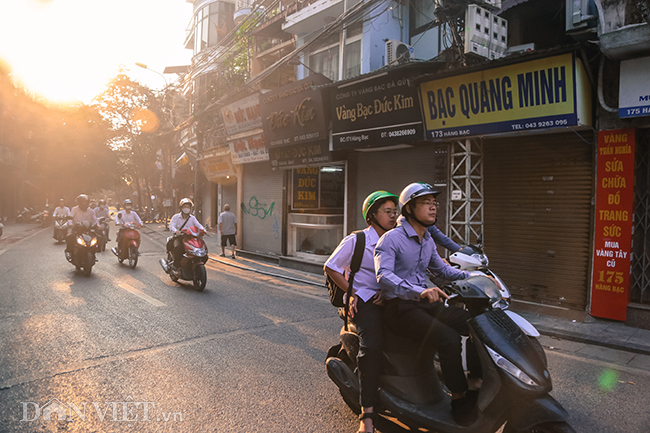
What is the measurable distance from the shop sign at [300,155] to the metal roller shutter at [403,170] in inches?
47.5

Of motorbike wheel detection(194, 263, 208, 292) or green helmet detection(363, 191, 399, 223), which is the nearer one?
green helmet detection(363, 191, 399, 223)

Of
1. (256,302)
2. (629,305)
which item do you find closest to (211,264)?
(256,302)

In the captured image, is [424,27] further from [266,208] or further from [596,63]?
[266,208]

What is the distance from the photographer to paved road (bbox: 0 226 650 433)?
3.61 meters

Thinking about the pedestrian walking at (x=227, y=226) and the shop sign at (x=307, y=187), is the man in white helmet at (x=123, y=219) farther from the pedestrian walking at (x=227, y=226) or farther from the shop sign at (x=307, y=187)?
the shop sign at (x=307, y=187)

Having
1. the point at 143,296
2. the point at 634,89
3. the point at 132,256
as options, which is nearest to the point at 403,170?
the point at 634,89

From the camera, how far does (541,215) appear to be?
28.1 feet

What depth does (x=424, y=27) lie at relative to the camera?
11.8 metres

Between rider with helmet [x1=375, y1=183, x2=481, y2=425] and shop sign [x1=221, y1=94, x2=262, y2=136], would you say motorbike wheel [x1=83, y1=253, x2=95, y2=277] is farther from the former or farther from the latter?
rider with helmet [x1=375, y1=183, x2=481, y2=425]

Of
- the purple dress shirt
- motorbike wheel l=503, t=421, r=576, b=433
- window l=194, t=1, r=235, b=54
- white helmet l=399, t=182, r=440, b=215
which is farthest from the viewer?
window l=194, t=1, r=235, b=54

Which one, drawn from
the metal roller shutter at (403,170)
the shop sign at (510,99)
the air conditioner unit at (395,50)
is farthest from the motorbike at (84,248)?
the air conditioner unit at (395,50)

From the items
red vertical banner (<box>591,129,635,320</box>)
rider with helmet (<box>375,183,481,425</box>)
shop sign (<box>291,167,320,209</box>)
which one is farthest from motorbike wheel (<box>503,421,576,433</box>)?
shop sign (<box>291,167,320,209</box>)

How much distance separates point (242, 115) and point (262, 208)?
3.54 m

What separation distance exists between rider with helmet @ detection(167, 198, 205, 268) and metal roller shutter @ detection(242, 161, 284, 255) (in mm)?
5687
